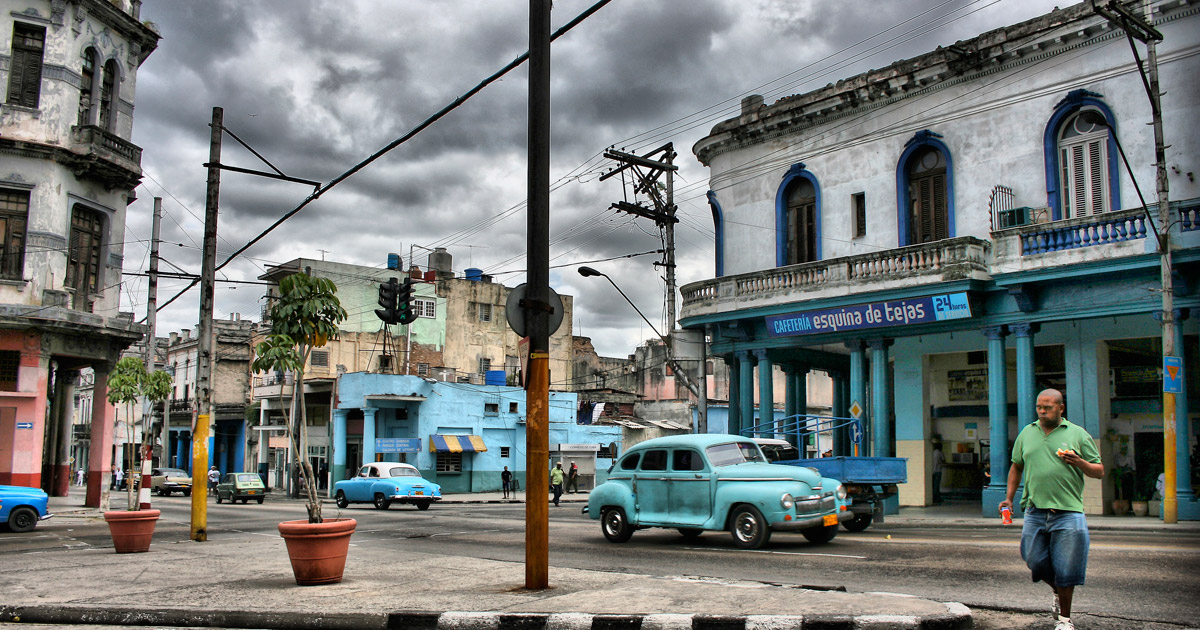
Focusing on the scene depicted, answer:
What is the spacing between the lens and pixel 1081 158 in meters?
21.7

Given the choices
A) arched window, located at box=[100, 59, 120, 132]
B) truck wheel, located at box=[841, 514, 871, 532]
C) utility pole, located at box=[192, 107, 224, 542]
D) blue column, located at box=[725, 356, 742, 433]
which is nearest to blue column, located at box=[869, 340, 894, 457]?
blue column, located at box=[725, 356, 742, 433]

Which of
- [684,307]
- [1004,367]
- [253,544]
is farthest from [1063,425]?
[684,307]

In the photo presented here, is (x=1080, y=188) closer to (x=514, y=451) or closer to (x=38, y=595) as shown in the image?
(x=38, y=595)

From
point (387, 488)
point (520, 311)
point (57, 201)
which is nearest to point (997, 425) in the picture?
point (520, 311)

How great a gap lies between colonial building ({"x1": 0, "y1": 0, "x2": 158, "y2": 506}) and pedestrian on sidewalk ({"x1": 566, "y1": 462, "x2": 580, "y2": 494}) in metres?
21.2

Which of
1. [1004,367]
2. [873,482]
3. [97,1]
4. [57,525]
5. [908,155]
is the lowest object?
[57,525]

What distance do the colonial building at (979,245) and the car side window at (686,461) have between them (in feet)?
32.4

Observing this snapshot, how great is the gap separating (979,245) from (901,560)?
41.1 feet

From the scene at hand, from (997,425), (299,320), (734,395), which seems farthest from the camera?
(734,395)

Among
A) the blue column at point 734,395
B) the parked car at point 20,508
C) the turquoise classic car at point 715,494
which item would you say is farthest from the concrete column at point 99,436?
the turquoise classic car at point 715,494

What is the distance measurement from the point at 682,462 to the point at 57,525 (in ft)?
53.8

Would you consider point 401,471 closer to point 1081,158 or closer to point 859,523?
point 859,523

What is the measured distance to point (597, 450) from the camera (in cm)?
4997

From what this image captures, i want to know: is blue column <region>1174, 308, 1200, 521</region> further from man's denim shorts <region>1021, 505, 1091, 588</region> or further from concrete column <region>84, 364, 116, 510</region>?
concrete column <region>84, 364, 116, 510</region>
